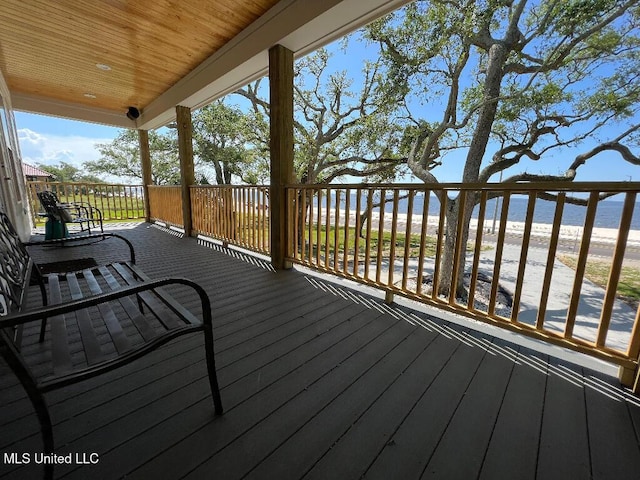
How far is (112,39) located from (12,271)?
3437mm

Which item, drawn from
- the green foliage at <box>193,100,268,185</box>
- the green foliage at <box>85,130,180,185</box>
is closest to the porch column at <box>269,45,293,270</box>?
the green foliage at <box>193,100,268,185</box>

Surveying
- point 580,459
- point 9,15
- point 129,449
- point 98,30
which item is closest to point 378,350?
point 580,459

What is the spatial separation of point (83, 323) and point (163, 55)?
3995 millimetres

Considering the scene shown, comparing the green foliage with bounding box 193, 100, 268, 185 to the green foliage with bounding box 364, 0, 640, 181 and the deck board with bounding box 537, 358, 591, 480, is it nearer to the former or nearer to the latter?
the green foliage with bounding box 364, 0, 640, 181

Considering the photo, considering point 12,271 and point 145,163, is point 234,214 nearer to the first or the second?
point 12,271

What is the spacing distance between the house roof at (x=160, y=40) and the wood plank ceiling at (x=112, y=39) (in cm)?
1

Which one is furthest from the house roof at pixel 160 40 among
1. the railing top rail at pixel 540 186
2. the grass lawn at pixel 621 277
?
the grass lawn at pixel 621 277

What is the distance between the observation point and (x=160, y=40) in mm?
3371

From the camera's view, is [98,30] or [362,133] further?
[362,133]

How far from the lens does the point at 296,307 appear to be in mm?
2186

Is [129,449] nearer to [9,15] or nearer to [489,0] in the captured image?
[9,15]

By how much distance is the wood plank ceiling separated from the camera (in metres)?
2.79

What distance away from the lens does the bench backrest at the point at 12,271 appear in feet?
3.71

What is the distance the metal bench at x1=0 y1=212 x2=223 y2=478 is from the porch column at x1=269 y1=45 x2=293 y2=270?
1.62 meters
